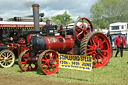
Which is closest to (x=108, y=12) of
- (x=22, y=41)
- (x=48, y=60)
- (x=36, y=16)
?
(x=22, y=41)

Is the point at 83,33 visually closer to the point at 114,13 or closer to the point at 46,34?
the point at 46,34

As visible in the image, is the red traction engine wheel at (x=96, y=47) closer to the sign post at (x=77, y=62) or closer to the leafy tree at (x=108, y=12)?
the sign post at (x=77, y=62)

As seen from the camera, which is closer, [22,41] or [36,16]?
[36,16]

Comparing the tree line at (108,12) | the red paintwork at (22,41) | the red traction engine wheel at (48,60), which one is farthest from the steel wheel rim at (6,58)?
the tree line at (108,12)

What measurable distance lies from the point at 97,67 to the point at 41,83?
2874mm

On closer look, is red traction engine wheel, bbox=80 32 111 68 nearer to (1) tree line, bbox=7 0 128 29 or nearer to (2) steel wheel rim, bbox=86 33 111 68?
(2) steel wheel rim, bbox=86 33 111 68

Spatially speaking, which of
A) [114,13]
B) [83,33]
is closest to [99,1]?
[114,13]

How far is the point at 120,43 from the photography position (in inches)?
427

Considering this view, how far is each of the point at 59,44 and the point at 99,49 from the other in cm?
157

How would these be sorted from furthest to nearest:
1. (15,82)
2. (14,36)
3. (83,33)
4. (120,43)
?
(120,43) < (14,36) < (83,33) < (15,82)

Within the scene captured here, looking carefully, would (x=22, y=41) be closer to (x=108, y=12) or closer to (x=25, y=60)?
(x=25, y=60)

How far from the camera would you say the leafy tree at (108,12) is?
42.4 metres

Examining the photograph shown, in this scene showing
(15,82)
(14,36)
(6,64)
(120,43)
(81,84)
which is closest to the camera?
(81,84)

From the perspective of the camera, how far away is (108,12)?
4456 cm
